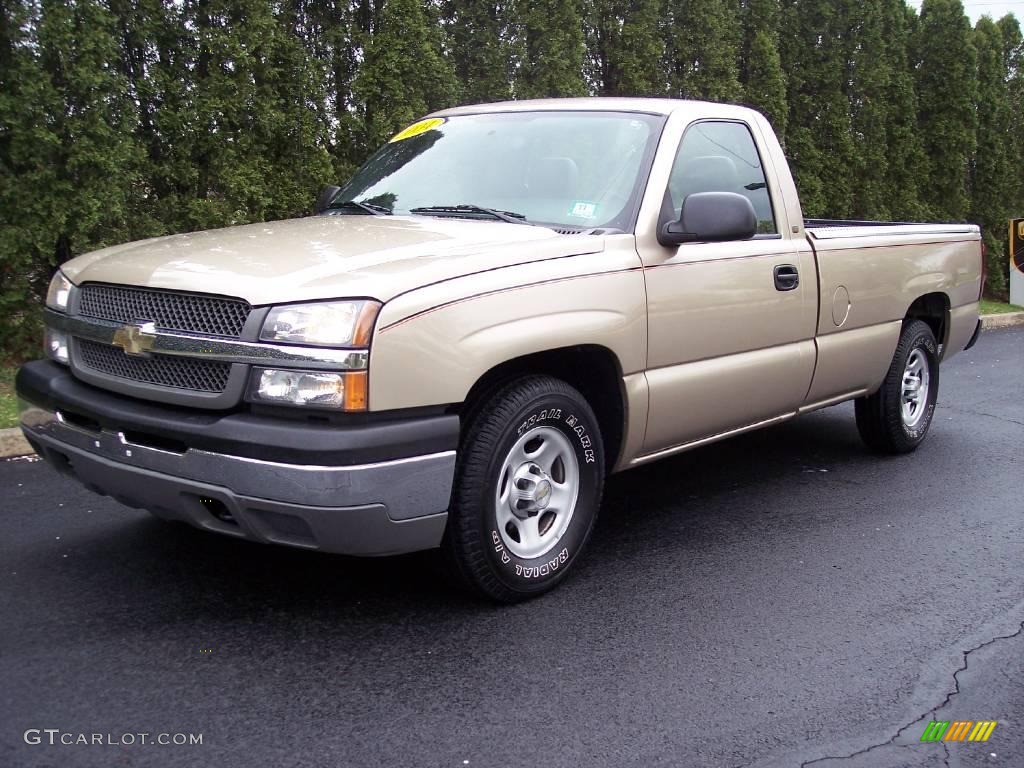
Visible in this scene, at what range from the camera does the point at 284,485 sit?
3.08 metres

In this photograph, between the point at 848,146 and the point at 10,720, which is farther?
the point at 848,146

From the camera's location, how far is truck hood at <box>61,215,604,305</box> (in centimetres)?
322

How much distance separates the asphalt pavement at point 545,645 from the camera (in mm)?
2871

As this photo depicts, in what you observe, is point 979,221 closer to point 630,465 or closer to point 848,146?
point 848,146

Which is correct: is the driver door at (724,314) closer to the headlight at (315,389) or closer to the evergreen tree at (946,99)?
the headlight at (315,389)

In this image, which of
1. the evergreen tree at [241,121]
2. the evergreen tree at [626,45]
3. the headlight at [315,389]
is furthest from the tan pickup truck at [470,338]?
the evergreen tree at [626,45]

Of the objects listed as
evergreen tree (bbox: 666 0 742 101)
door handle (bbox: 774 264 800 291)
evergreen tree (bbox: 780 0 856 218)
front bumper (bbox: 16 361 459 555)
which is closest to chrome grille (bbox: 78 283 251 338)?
front bumper (bbox: 16 361 459 555)

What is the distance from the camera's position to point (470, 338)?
334cm

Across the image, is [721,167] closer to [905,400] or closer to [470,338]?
[470,338]

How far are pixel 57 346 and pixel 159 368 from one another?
770 mm

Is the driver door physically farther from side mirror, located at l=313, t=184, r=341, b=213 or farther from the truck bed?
side mirror, located at l=313, t=184, r=341, b=213

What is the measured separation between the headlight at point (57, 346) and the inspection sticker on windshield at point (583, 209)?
2.06m

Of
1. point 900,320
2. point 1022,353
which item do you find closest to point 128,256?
point 900,320

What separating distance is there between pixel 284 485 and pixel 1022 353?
9482 mm
